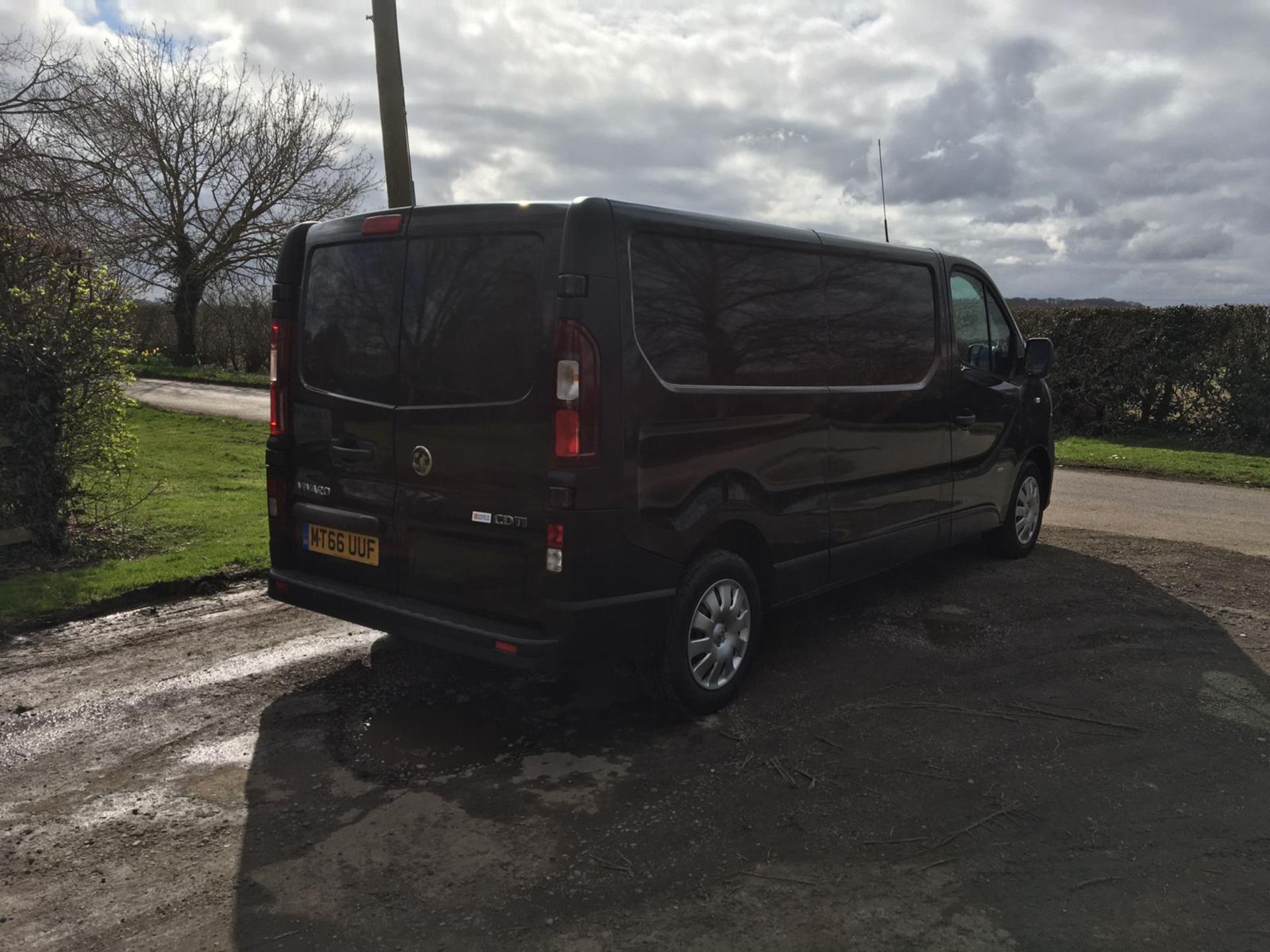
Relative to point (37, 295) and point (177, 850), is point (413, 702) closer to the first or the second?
point (177, 850)

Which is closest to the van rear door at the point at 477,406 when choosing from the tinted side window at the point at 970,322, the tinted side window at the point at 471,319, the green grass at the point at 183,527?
the tinted side window at the point at 471,319

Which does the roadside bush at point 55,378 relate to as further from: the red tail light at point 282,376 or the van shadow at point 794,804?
the van shadow at point 794,804

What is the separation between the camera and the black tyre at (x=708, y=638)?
4.19m

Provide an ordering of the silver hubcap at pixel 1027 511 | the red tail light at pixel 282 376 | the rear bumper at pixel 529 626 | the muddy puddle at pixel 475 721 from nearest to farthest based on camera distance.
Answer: the rear bumper at pixel 529 626 → the muddy puddle at pixel 475 721 → the red tail light at pixel 282 376 → the silver hubcap at pixel 1027 511

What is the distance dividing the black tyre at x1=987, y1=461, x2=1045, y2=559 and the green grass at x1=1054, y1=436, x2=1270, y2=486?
5939 millimetres

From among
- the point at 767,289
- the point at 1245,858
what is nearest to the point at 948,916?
the point at 1245,858

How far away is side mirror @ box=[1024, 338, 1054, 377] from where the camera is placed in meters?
6.88

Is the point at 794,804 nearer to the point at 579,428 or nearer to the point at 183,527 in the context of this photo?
the point at 579,428

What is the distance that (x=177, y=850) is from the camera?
3229 millimetres

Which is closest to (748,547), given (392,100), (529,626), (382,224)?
(529,626)

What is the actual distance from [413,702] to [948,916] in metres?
2.56

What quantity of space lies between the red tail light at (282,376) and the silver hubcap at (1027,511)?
5070mm

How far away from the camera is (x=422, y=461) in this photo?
13.6ft

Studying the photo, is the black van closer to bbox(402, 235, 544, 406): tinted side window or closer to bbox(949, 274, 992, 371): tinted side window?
bbox(402, 235, 544, 406): tinted side window
